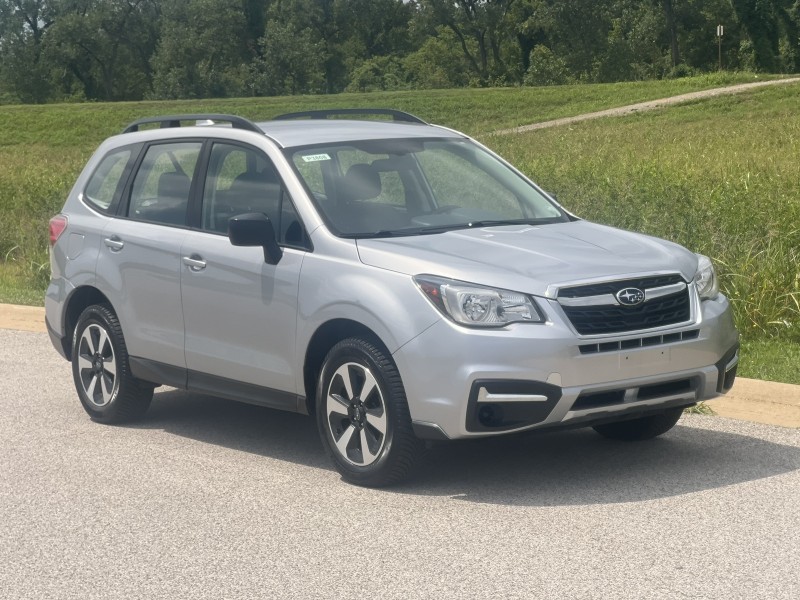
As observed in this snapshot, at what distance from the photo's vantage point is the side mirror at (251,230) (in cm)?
715

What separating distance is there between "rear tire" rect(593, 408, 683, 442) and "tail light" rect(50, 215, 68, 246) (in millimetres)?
3728

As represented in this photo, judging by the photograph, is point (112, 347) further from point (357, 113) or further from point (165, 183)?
point (357, 113)

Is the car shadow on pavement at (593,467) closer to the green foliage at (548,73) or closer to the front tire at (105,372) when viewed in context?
the front tire at (105,372)

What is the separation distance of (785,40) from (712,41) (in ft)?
26.0

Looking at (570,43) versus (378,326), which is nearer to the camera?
(378,326)

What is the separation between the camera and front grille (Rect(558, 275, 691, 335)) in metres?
6.38

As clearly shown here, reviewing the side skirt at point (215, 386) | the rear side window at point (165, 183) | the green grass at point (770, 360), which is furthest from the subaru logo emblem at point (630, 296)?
the rear side window at point (165, 183)

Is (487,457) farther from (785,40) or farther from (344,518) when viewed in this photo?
(785,40)

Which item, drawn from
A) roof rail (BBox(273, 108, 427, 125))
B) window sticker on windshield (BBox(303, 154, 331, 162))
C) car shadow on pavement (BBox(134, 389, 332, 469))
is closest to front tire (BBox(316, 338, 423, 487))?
car shadow on pavement (BBox(134, 389, 332, 469))

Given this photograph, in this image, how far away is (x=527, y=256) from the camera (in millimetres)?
6695

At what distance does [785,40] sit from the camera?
7769 centimetres

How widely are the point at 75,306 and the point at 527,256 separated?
352 cm

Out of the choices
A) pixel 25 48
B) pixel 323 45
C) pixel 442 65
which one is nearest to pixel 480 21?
pixel 442 65

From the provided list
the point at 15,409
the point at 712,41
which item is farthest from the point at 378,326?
the point at 712,41
